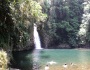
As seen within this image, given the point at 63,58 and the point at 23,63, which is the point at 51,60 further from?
the point at 23,63

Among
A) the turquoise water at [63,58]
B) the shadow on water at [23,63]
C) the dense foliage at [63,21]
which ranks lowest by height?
the turquoise water at [63,58]

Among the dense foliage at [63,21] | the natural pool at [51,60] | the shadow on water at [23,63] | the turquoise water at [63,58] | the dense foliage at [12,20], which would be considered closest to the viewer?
the dense foliage at [12,20]

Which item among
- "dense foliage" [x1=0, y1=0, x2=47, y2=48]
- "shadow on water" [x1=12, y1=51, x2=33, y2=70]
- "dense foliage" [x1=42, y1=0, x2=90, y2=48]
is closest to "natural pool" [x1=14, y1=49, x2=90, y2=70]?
"shadow on water" [x1=12, y1=51, x2=33, y2=70]

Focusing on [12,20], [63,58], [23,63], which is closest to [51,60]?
[63,58]

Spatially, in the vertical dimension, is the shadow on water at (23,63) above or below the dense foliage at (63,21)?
below

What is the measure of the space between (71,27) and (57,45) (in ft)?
18.5

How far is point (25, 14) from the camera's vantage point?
23.8 meters

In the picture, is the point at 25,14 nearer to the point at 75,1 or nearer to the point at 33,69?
the point at 33,69

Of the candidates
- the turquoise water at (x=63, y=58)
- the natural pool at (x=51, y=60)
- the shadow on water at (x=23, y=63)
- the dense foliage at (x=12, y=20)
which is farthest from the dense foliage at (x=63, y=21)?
the dense foliage at (x=12, y=20)

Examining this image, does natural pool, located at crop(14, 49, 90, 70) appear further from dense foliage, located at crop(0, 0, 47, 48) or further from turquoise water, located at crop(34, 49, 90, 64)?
dense foliage, located at crop(0, 0, 47, 48)

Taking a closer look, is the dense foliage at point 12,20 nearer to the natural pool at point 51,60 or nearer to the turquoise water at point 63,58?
the natural pool at point 51,60

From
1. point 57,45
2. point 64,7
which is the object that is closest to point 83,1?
point 64,7

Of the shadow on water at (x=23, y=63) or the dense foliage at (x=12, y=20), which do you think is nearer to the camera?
the dense foliage at (x=12, y=20)

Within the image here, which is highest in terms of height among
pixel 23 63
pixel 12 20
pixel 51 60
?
pixel 12 20
